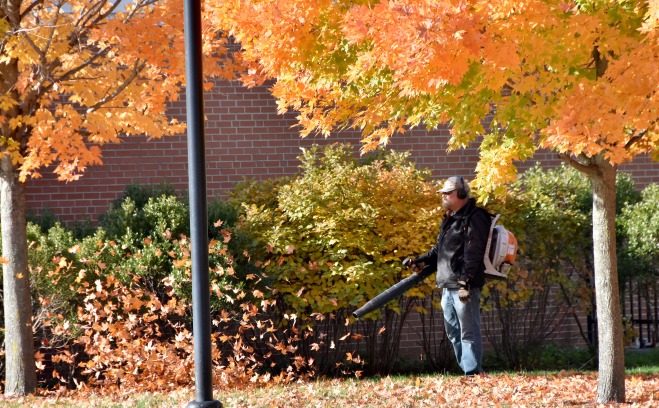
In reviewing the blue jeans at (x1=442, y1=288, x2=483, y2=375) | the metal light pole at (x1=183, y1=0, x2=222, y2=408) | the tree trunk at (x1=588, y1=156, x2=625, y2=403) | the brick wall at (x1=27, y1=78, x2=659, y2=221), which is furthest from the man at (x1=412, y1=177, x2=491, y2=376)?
the brick wall at (x1=27, y1=78, x2=659, y2=221)

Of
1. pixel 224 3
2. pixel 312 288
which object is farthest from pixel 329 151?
pixel 224 3

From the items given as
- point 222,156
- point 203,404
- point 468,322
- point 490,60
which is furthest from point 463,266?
point 222,156

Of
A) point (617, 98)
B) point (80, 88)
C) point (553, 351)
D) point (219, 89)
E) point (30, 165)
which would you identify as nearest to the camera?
point (617, 98)

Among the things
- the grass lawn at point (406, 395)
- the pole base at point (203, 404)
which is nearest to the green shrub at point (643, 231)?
the grass lawn at point (406, 395)

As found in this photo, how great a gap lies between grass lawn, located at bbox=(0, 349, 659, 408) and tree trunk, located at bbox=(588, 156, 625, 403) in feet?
0.60

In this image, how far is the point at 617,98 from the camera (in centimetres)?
549

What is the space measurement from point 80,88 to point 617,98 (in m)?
4.93

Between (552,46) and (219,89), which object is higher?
(219,89)

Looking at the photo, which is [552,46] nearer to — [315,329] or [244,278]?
[244,278]

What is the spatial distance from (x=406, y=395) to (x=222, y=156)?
4985mm

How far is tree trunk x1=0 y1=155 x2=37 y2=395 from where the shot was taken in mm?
7574

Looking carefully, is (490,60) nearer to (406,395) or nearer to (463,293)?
(463,293)

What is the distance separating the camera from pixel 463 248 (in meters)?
7.12

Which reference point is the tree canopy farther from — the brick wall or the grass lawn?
the brick wall
